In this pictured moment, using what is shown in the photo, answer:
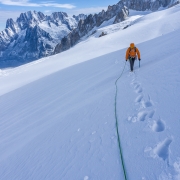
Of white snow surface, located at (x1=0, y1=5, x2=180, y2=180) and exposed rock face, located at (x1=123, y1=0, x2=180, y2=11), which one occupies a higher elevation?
exposed rock face, located at (x1=123, y1=0, x2=180, y2=11)

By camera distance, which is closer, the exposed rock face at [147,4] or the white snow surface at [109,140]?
the white snow surface at [109,140]

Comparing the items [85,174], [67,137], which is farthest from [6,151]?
[85,174]

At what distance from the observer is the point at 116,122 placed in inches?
177

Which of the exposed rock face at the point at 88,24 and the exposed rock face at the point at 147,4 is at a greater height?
the exposed rock face at the point at 147,4

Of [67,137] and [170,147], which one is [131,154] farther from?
[67,137]

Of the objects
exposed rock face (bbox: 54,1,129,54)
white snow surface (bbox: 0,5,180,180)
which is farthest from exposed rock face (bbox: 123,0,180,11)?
white snow surface (bbox: 0,5,180,180)

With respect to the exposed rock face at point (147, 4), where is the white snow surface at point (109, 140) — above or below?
below

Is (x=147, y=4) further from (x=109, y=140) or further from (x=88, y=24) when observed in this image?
(x=109, y=140)

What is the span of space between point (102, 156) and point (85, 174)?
489 mm

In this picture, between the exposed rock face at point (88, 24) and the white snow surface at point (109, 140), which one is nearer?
the white snow surface at point (109, 140)

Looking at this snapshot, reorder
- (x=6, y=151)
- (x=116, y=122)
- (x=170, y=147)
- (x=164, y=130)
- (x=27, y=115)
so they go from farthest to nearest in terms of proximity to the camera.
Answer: (x=27, y=115) < (x=6, y=151) < (x=116, y=122) < (x=164, y=130) < (x=170, y=147)

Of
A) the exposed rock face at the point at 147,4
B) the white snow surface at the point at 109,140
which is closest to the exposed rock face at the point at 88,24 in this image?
the exposed rock face at the point at 147,4

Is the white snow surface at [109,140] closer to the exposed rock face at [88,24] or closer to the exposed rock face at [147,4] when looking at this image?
the exposed rock face at [88,24]

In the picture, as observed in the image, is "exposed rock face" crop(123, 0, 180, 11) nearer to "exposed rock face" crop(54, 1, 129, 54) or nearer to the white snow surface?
"exposed rock face" crop(54, 1, 129, 54)
